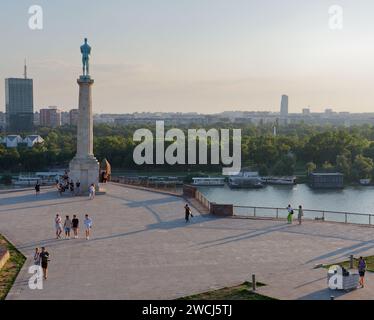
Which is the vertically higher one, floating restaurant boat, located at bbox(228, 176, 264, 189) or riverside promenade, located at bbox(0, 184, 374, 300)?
riverside promenade, located at bbox(0, 184, 374, 300)

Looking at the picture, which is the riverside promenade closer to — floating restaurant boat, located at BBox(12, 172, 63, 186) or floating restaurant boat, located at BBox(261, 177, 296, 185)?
floating restaurant boat, located at BBox(12, 172, 63, 186)

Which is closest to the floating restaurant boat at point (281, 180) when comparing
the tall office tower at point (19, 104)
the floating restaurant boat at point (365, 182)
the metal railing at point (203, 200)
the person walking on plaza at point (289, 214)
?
the floating restaurant boat at point (365, 182)

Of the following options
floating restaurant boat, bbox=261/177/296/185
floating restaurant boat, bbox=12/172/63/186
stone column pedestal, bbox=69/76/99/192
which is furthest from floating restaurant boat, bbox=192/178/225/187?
stone column pedestal, bbox=69/76/99/192

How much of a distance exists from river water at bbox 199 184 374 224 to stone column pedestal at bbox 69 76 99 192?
1854 cm

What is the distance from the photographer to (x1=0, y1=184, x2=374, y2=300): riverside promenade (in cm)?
1321

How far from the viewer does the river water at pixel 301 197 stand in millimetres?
47812

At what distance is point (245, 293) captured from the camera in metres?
12.8

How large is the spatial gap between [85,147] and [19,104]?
435ft

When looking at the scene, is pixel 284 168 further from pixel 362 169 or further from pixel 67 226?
pixel 67 226

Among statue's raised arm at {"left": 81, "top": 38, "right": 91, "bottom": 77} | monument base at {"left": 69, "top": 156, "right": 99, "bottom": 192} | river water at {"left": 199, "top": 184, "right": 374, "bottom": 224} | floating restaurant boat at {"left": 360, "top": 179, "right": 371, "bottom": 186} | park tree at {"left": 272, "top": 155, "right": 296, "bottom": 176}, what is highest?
statue's raised arm at {"left": 81, "top": 38, "right": 91, "bottom": 77}

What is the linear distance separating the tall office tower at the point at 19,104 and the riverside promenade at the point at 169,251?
5137 inches

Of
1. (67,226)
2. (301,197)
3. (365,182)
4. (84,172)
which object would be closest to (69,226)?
(67,226)

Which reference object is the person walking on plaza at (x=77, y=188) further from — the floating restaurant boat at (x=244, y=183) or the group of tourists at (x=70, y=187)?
the floating restaurant boat at (x=244, y=183)
